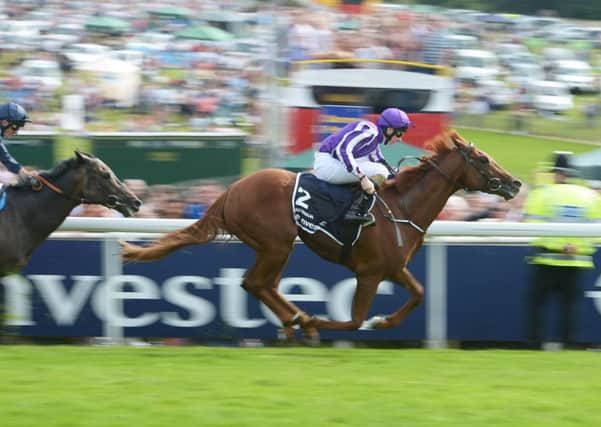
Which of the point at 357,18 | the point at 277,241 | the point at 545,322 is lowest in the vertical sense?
the point at 545,322

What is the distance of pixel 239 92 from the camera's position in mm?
16078

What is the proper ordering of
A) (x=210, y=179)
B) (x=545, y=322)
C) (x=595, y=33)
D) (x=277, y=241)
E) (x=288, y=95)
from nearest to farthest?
(x=277, y=241)
(x=545, y=322)
(x=210, y=179)
(x=288, y=95)
(x=595, y=33)

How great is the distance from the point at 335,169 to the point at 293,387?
6.35ft

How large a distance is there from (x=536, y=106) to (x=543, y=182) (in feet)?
55.1

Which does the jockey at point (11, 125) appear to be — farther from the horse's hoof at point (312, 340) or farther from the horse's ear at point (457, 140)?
the horse's ear at point (457, 140)

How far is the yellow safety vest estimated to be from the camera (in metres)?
7.17

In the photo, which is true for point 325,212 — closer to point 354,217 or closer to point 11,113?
point 354,217

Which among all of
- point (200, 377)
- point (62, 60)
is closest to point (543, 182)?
point (200, 377)

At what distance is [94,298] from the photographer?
7.08m

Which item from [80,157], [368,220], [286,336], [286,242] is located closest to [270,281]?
[286,242]

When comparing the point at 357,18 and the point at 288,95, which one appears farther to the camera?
the point at 357,18

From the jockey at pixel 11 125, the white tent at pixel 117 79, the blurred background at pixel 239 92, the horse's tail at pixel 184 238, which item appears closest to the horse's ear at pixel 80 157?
the jockey at pixel 11 125

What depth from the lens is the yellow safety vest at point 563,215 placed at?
7168 millimetres

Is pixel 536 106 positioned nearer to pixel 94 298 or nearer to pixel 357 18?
pixel 357 18
